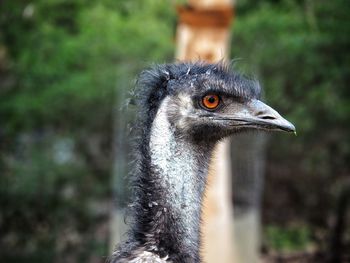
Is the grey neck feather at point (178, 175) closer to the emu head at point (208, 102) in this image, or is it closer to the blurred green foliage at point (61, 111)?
the emu head at point (208, 102)

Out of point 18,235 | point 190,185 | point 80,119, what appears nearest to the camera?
point 190,185

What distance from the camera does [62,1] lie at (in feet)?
37.9

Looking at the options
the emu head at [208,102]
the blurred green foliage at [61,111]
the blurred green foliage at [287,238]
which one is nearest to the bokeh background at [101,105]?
the blurred green foliage at [61,111]

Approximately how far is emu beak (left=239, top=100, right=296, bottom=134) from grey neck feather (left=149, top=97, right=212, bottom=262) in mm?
312

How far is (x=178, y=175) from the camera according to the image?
381cm

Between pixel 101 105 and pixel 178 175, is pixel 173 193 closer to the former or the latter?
pixel 178 175

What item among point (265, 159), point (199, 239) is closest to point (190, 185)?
point (199, 239)

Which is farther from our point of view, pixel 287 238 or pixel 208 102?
pixel 287 238

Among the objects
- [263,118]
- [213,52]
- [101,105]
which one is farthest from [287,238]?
[263,118]

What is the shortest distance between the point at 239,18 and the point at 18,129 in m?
3.52

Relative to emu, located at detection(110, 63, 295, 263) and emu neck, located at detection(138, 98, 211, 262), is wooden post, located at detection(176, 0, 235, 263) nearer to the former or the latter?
emu, located at detection(110, 63, 295, 263)

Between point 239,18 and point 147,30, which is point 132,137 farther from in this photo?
point 239,18

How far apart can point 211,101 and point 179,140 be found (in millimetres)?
260

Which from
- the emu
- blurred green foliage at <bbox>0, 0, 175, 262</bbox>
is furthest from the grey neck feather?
blurred green foliage at <bbox>0, 0, 175, 262</bbox>
